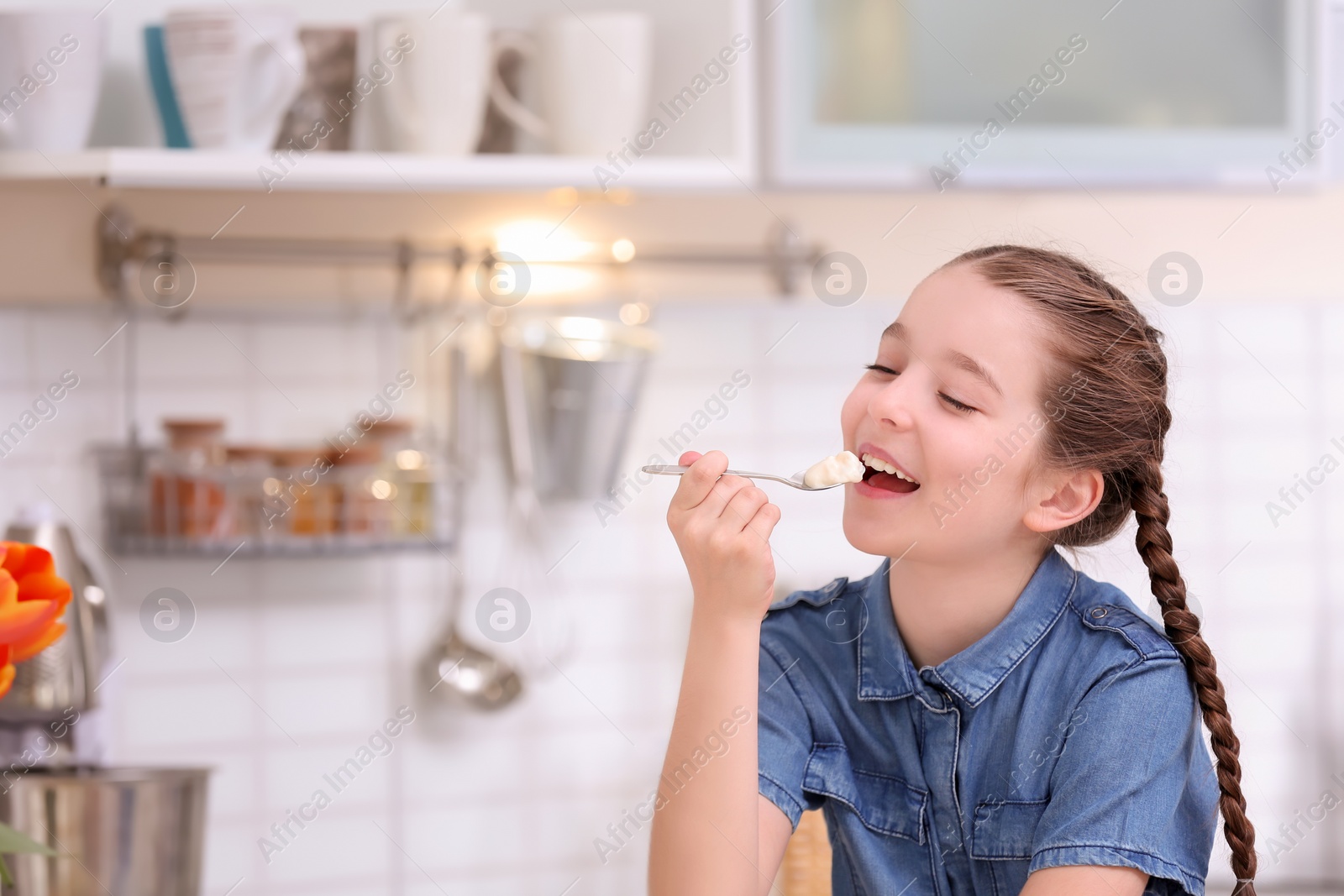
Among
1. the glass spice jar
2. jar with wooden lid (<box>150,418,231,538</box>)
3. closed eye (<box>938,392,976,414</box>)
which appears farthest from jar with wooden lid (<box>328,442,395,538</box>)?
closed eye (<box>938,392,976,414</box>)

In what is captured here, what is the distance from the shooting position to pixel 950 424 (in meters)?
0.77

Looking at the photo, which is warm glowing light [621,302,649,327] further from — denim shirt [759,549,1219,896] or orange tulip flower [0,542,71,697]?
orange tulip flower [0,542,71,697]

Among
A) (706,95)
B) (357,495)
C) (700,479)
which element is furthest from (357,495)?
(700,479)

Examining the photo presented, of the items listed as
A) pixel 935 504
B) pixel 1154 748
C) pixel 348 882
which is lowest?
pixel 348 882

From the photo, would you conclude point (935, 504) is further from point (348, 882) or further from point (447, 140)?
point (348, 882)

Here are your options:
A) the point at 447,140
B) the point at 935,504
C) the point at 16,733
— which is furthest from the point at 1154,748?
the point at 16,733

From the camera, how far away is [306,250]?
139 centimetres

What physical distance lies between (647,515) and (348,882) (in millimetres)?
549

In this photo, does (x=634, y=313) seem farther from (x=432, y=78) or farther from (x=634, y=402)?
(x=432, y=78)

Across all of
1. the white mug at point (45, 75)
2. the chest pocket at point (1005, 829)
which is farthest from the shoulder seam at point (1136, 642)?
the white mug at point (45, 75)

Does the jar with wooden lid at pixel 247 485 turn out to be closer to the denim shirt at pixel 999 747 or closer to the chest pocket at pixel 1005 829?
the denim shirt at pixel 999 747

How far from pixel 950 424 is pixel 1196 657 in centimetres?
21

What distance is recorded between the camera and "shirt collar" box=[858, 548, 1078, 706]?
31.6 inches

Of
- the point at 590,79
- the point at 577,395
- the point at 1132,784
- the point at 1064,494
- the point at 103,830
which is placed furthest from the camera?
the point at 577,395
